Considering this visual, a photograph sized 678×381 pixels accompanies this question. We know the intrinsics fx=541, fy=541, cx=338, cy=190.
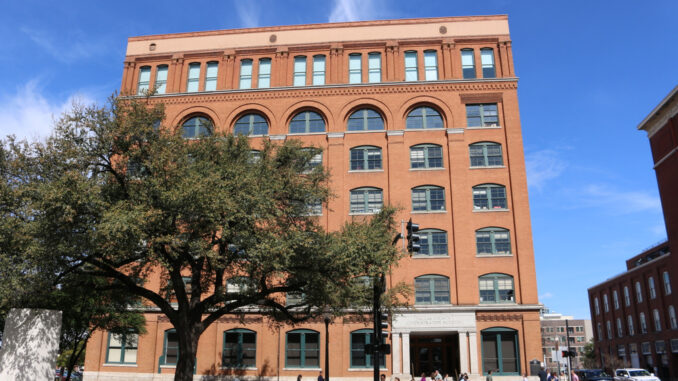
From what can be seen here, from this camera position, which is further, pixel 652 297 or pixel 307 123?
pixel 652 297

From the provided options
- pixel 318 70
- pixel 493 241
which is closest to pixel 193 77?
pixel 318 70

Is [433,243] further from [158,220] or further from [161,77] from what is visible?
[161,77]

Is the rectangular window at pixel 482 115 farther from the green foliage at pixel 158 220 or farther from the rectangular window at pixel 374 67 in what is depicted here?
the green foliage at pixel 158 220

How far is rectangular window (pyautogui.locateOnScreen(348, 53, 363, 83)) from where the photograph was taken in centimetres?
4059

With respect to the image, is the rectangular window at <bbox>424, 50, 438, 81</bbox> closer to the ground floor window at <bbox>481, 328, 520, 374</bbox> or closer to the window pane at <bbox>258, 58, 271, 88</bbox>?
the window pane at <bbox>258, 58, 271, 88</bbox>

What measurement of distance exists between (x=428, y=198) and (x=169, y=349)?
2012 cm

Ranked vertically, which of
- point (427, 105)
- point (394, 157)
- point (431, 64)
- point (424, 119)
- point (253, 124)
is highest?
point (431, 64)

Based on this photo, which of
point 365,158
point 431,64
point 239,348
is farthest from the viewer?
point 431,64

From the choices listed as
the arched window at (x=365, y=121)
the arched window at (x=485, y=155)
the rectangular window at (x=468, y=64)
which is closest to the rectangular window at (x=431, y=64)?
the rectangular window at (x=468, y=64)

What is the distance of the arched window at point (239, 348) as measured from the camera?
35312 mm

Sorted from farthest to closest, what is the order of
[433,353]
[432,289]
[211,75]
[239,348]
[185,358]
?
[211,75]
[433,353]
[239,348]
[432,289]
[185,358]

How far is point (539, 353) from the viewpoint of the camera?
3334 centimetres

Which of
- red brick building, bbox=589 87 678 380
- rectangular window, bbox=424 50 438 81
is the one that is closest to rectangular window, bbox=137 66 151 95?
rectangular window, bbox=424 50 438 81

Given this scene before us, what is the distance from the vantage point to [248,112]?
133ft
